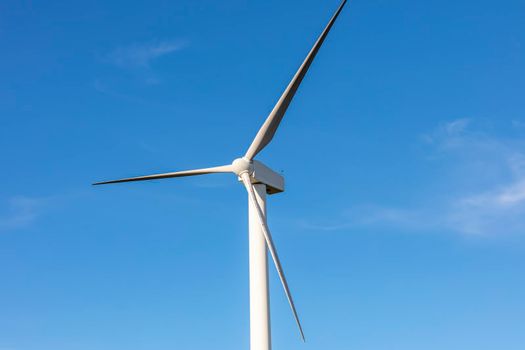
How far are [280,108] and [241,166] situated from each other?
3565 mm

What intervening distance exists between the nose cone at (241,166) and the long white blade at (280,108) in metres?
0.30

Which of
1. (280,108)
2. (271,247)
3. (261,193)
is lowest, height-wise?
(271,247)

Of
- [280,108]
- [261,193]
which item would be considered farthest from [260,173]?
[280,108]

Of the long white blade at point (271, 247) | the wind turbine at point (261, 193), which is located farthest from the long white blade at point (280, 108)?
the long white blade at point (271, 247)

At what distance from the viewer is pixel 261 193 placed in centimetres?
3272

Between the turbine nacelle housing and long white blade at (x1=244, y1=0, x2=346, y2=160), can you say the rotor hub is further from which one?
A: long white blade at (x1=244, y1=0, x2=346, y2=160)

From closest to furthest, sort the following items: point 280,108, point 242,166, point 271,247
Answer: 1. point 271,247
2. point 242,166
3. point 280,108

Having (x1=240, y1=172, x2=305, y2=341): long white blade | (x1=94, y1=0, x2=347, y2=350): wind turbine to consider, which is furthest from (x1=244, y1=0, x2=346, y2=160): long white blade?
(x1=240, y1=172, x2=305, y2=341): long white blade

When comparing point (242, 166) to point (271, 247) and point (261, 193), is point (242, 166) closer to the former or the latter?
point (261, 193)

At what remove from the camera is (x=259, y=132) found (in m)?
32.6

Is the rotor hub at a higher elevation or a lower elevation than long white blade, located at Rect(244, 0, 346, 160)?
lower

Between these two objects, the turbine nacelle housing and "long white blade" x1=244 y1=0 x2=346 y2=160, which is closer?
the turbine nacelle housing

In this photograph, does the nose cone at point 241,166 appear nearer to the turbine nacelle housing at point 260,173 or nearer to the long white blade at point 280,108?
the turbine nacelle housing at point 260,173

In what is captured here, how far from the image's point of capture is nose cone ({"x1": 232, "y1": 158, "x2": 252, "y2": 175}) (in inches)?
1257
